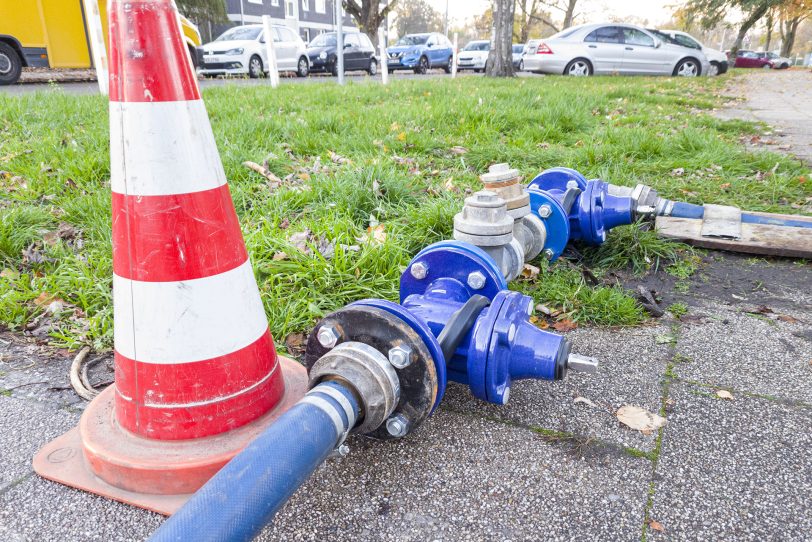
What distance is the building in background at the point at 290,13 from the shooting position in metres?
36.7

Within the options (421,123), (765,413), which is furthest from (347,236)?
(421,123)

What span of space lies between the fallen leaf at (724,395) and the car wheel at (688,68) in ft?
53.7

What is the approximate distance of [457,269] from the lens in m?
1.83

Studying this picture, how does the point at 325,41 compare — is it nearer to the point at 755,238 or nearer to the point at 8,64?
the point at 8,64

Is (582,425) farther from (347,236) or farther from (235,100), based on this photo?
(235,100)

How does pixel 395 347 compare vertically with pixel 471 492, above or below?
above

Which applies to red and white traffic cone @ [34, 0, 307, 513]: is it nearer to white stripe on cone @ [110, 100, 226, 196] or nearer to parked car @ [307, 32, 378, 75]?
white stripe on cone @ [110, 100, 226, 196]

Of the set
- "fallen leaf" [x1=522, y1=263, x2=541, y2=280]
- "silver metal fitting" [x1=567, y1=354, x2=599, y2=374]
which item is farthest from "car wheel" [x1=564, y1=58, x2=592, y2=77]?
"silver metal fitting" [x1=567, y1=354, x2=599, y2=374]

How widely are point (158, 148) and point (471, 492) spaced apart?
1.09 m

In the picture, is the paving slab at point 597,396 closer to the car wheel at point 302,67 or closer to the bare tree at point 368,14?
the car wheel at point 302,67

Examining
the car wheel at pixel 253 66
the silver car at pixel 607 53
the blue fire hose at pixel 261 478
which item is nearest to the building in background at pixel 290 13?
the car wheel at pixel 253 66

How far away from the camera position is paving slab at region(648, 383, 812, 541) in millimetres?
1279

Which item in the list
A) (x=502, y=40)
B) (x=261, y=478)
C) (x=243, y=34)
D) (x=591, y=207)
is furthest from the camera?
(x=243, y=34)

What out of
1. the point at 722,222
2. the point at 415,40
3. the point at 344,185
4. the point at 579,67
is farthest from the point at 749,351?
the point at 415,40
